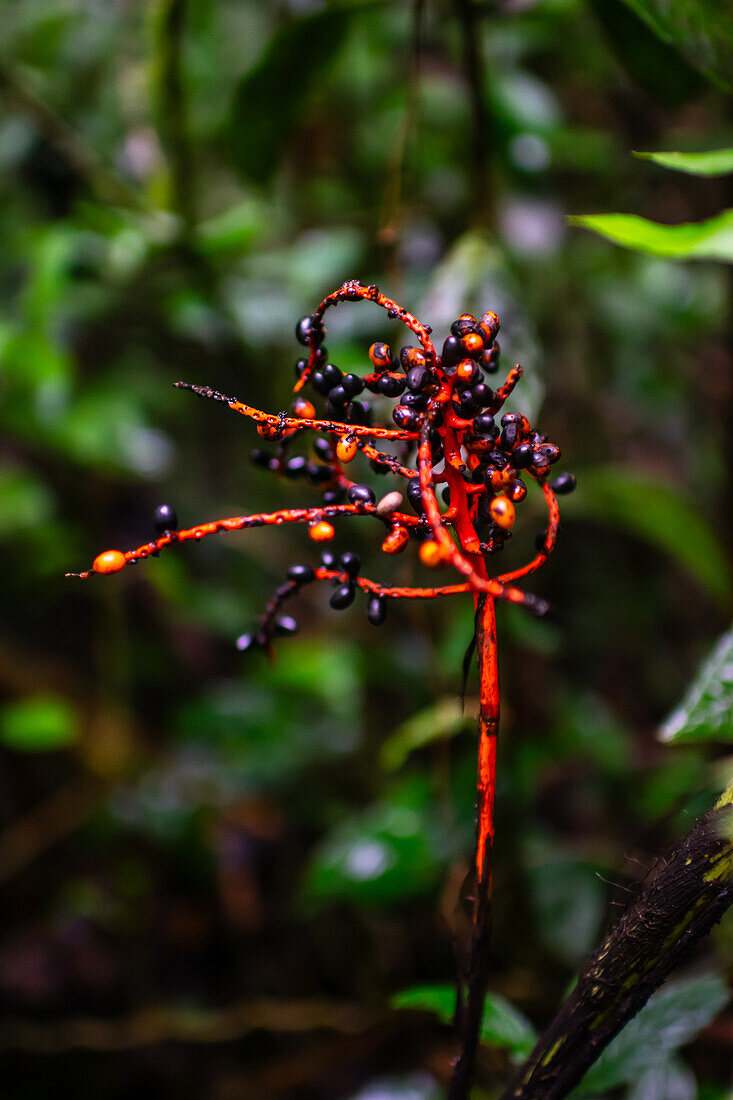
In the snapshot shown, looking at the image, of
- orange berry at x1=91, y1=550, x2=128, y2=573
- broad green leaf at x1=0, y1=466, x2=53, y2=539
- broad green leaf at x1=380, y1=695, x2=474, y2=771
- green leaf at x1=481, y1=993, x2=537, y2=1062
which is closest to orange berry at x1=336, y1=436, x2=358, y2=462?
orange berry at x1=91, y1=550, x2=128, y2=573

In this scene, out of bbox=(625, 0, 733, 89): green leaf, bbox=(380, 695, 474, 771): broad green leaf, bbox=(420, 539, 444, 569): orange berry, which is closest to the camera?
bbox=(420, 539, 444, 569): orange berry

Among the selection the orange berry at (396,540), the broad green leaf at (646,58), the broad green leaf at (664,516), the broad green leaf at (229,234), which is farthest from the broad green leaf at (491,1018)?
the broad green leaf at (229,234)

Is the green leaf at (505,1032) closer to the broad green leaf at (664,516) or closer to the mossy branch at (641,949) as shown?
the mossy branch at (641,949)

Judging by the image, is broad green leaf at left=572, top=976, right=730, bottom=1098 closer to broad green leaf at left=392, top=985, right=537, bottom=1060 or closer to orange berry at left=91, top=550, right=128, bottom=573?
broad green leaf at left=392, top=985, right=537, bottom=1060

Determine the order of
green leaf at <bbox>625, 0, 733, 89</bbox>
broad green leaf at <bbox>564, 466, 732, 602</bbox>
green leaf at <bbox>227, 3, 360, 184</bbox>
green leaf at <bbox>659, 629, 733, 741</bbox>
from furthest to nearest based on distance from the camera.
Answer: broad green leaf at <bbox>564, 466, 732, 602</bbox>, green leaf at <bbox>227, 3, 360, 184</bbox>, green leaf at <bbox>625, 0, 733, 89</bbox>, green leaf at <bbox>659, 629, 733, 741</bbox>

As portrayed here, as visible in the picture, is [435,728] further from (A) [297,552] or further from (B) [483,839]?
(A) [297,552]

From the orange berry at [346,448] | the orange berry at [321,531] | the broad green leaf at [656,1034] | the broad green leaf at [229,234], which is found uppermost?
the broad green leaf at [229,234]
